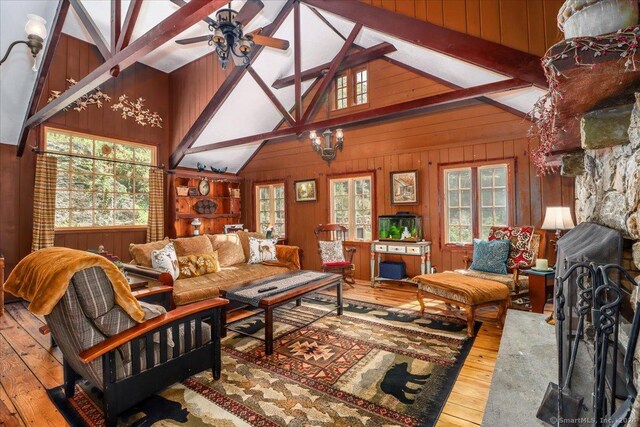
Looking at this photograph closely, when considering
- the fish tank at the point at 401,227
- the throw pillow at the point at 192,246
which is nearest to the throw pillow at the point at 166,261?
the throw pillow at the point at 192,246

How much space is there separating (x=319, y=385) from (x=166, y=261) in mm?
2247

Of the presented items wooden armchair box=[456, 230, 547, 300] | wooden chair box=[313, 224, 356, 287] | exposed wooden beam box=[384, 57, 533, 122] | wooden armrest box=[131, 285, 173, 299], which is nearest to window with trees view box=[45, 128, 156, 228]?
wooden armrest box=[131, 285, 173, 299]

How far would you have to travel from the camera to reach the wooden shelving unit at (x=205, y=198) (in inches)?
234

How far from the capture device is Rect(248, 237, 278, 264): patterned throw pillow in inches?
176

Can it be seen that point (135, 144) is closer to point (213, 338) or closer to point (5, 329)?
point (5, 329)

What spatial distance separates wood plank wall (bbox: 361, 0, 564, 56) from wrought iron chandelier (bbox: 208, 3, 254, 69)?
4.79 feet

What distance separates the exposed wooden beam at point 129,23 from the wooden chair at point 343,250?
3.70 m

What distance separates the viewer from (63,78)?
15.3 feet

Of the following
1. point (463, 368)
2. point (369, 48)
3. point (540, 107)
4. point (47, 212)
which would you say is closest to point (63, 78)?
point (47, 212)

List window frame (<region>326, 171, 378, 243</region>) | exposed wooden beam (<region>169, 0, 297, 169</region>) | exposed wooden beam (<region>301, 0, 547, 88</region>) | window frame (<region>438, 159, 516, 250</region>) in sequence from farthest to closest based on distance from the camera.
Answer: window frame (<region>326, 171, 378, 243</region>), exposed wooden beam (<region>169, 0, 297, 169</region>), window frame (<region>438, 159, 516, 250</region>), exposed wooden beam (<region>301, 0, 547, 88</region>)

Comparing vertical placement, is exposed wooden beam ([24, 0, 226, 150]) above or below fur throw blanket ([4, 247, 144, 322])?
above

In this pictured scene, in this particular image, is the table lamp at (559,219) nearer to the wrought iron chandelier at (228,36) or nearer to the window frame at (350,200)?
the window frame at (350,200)

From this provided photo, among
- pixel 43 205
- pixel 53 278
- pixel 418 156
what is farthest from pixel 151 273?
pixel 418 156

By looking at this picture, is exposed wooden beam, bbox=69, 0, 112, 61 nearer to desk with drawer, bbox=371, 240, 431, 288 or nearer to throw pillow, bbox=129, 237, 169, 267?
throw pillow, bbox=129, 237, 169, 267
